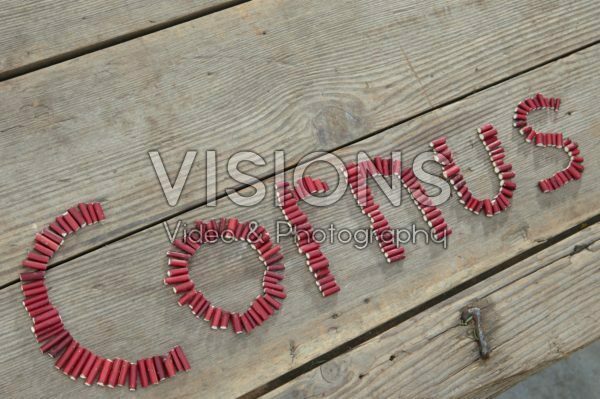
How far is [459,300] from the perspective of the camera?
1.79 metres

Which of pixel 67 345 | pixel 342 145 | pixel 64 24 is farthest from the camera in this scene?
pixel 342 145

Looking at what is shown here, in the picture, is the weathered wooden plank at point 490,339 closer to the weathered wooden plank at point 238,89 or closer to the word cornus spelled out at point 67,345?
the word cornus spelled out at point 67,345

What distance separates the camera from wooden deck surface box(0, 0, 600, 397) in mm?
1589

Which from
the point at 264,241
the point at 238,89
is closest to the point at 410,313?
the point at 264,241

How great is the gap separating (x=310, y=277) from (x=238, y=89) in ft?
1.92

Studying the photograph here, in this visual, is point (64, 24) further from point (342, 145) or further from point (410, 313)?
point (410, 313)

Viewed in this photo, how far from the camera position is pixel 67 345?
1527mm

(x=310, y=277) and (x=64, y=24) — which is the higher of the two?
(x=64, y=24)

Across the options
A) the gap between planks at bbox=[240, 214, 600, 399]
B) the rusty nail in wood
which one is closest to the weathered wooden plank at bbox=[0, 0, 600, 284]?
the gap between planks at bbox=[240, 214, 600, 399]

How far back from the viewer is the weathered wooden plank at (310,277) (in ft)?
5.12

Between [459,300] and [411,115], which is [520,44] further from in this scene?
[459,300]

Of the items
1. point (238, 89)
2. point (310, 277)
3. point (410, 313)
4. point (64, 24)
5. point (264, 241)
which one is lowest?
point (410, 313)

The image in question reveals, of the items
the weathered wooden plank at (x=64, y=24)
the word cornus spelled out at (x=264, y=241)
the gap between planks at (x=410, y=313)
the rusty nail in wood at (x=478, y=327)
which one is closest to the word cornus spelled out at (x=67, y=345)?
the word cornus spelled out at (x=264, y=241)

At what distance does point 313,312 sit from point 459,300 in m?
0.45
